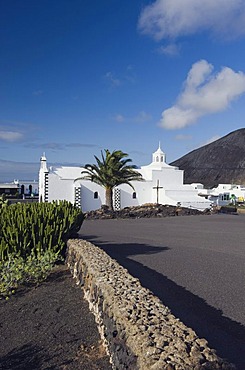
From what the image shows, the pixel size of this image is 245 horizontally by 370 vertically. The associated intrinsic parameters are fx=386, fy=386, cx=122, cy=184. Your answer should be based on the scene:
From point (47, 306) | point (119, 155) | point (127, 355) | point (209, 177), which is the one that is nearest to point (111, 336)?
point (127, 355)

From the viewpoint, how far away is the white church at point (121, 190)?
29578mm

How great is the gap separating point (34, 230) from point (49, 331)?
329 centimetres

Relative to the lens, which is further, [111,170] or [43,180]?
[43,180]

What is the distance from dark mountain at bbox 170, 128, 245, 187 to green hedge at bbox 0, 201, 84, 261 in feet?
210

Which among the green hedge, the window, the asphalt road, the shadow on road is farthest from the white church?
the shadow on road

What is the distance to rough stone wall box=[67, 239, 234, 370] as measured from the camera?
8.36 ft

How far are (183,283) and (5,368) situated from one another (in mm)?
3213

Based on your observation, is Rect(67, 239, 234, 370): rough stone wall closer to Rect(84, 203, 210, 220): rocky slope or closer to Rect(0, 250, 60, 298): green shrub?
Rect(0, 250, 60, 298): green shrub

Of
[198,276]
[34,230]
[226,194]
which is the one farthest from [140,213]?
[226,194]

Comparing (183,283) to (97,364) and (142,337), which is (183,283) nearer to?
(97,364)

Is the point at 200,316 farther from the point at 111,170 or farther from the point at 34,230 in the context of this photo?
the point at 111,170

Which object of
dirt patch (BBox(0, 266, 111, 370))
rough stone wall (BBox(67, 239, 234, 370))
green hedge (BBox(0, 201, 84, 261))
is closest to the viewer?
rough stone wall (BBox(67, 239, 234, 370))

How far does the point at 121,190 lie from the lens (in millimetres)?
31109

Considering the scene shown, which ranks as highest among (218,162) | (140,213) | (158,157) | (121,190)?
(218,162)
